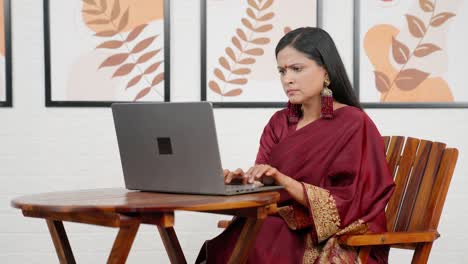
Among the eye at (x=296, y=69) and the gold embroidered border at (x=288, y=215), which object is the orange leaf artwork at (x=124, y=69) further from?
the gold embroidered border at (x=288, y=215)

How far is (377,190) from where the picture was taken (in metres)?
2.24

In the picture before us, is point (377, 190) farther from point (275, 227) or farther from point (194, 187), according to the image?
point (194, 187)

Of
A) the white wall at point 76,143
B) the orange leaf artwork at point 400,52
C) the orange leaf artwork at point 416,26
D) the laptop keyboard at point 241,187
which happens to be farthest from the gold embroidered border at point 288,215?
the orange leaf artwork at point 416,26

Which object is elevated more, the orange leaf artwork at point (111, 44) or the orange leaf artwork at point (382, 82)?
the orange leaf artwork at point (111, 44)

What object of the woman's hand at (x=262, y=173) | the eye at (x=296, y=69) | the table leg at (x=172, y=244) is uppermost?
the eye at (x=296, y=69)

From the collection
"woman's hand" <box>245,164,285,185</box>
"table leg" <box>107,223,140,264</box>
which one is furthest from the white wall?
"table leg" <box>107,223,140,264</box>

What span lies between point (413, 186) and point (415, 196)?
0.15ft

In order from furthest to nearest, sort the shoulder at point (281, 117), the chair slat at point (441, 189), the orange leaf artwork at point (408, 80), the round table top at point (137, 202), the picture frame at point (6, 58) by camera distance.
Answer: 1. the orange leaf artwork at point (408, 80)
2. the picture frame at point (6, 58)
3. the shoulder at point (281, 117)
4. the chair slat at point (441, 189)
5. the round table top at point (137, 202)

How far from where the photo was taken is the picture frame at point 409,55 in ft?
11.3

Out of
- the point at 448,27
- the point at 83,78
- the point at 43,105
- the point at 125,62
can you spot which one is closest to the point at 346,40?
the point at 448,27

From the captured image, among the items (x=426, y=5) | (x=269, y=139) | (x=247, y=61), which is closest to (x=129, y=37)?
(x=247, y=61)

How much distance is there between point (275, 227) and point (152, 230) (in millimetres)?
1297

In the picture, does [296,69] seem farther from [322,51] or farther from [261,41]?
[261,41]

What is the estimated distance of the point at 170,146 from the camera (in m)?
1.97
